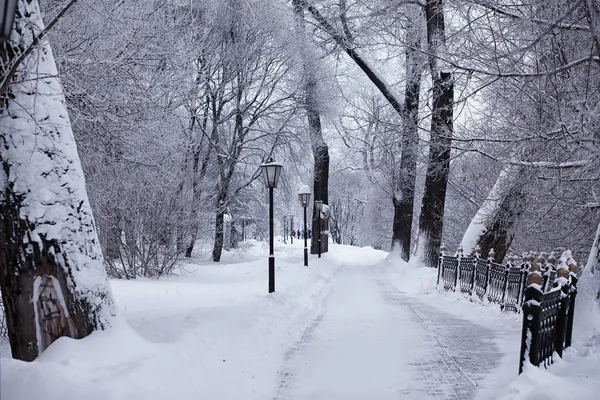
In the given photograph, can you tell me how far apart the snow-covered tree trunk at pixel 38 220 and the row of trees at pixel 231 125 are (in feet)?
0.05

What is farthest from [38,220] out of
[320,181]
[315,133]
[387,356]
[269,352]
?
[320,181]

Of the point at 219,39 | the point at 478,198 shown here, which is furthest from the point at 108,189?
the point at 478,198

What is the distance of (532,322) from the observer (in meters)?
5.26

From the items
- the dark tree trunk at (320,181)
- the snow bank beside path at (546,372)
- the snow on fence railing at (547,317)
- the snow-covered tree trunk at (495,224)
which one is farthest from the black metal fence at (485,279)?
the dark tree trunk at (320,181)

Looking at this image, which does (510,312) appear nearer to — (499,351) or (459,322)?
(459,322)

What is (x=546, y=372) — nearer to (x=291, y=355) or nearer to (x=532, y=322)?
(x=532, y=322)

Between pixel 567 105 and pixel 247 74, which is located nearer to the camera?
pixel 567 105

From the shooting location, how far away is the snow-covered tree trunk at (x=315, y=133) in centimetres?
2373

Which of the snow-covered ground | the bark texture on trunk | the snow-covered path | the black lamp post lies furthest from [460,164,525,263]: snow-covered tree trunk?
the black lamp post

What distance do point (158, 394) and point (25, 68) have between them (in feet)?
10.9

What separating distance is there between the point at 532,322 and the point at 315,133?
2226 cm

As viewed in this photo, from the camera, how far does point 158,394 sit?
196 inches

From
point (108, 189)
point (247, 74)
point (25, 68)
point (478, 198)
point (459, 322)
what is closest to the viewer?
point (25, 68)

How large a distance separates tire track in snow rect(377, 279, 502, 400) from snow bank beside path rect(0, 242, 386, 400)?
72.6 inches
